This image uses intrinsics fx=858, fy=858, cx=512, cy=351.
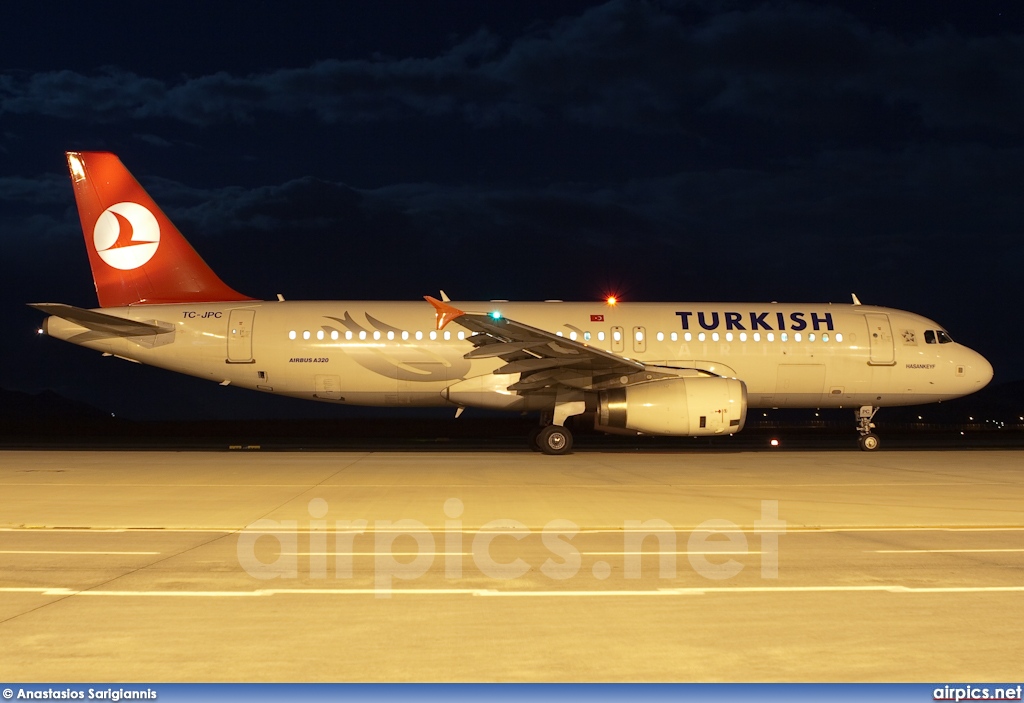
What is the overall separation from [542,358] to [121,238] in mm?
10473

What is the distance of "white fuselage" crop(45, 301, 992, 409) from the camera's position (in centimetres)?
1953

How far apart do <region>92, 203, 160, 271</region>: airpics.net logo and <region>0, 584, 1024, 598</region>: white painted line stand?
16002 mm

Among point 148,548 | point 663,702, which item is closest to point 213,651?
point 663,702

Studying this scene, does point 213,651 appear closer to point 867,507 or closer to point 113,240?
point 867,507

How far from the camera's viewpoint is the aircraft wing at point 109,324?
18.4 metres

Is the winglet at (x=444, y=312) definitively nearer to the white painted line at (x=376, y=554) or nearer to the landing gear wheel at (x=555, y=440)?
the landing gear wheel at (x=555, y=440)

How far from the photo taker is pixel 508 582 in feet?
20.3

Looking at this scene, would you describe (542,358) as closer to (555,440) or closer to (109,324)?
(555,440)

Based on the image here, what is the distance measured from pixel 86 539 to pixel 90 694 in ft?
15.1

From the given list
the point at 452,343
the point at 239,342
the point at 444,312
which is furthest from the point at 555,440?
the point at 239,342

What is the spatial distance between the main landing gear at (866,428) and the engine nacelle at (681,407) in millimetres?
5297

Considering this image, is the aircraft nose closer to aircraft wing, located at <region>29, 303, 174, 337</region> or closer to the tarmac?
the tarmac

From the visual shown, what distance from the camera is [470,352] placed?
736 inches

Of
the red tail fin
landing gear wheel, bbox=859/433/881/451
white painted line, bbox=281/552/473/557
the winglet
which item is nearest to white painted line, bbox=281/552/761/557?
white painted line, bbox=281/552/473/557
